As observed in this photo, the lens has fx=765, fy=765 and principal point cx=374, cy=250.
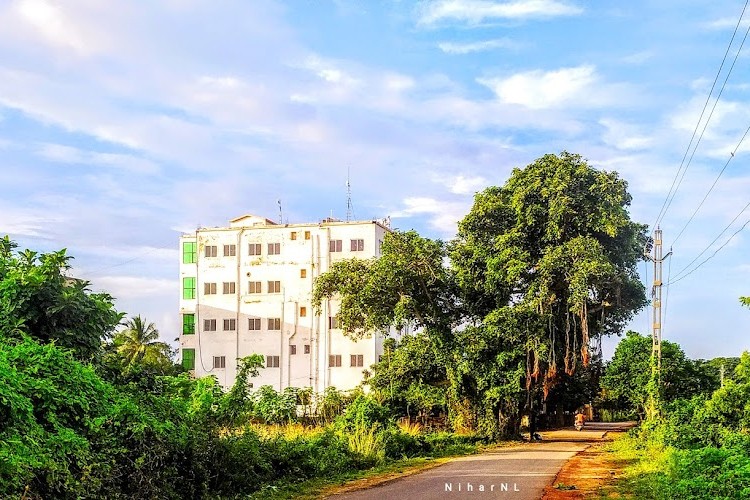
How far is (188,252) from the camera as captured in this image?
196 ft

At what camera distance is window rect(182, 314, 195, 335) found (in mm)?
59000

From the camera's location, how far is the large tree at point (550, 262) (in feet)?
109

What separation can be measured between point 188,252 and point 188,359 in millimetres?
8289

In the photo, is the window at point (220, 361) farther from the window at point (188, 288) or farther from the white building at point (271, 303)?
the window at point (188, 288)

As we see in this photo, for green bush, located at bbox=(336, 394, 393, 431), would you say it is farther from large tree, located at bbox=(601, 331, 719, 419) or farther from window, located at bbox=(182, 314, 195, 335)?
window, located at bbox=(182, 314, 195, 335)

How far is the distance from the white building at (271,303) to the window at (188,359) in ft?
0.25

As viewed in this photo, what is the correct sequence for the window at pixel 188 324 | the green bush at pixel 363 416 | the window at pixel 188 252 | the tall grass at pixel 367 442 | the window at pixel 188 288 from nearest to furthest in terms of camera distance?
the tall grass at pixel 367 442 < the green bush at pixel 363 416 < the window at pixel 188 324 < the window at pixel 188 288 < the window at pixel 188 252

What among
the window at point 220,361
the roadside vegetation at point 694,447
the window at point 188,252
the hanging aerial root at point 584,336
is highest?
the window at point 188,252

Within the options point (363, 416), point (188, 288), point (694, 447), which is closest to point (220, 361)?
point (188, 288)

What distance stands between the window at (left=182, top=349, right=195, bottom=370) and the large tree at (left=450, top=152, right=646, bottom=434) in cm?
2892

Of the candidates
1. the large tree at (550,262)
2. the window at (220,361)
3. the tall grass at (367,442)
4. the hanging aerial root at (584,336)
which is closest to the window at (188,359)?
the window at (220,361)

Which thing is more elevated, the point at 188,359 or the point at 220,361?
the point at 188,359

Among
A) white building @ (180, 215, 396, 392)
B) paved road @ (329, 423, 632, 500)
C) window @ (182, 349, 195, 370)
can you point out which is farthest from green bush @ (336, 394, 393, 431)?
window @ (182, 349, 195, 370)

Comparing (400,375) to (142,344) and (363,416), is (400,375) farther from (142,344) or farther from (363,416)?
(142,344)
